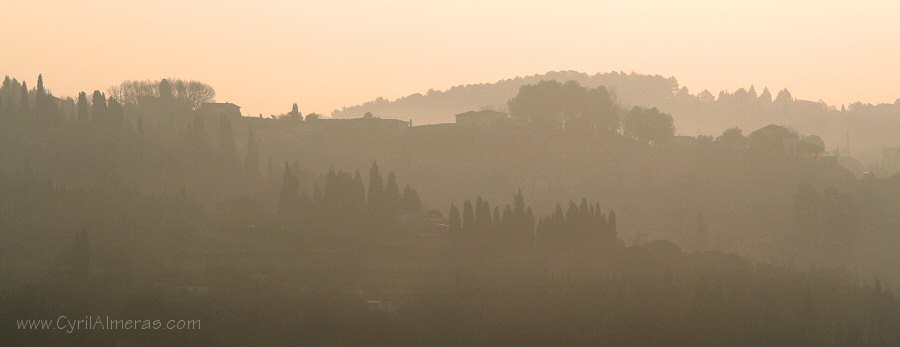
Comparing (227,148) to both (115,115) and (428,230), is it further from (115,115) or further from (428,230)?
(428,230)

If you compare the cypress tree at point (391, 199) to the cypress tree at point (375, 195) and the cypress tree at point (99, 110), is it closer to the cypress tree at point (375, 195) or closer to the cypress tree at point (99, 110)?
the cypress tree at point (375, 195)

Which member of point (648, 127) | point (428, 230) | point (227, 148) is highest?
point (648, 127)

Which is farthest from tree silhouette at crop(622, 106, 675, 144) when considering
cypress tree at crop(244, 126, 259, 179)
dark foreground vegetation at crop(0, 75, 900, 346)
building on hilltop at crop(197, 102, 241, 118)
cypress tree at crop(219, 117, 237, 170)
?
cypress tree at crop(219, 117, 237, 170)

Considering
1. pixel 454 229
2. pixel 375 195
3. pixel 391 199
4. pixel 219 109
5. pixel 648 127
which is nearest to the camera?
pixel 454 229

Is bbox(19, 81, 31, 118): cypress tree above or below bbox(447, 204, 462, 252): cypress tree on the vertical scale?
above

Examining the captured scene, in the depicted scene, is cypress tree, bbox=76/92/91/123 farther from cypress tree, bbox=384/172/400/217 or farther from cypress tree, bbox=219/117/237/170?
cypress tree, bbox=384/172/400/217

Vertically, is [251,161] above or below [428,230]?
above

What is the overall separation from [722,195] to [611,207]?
13.7 metres

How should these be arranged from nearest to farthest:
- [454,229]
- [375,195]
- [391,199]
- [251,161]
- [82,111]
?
[454,229] < [375,195] < [391,199] < [251,161] < [82,111]

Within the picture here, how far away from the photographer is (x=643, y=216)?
549 ft

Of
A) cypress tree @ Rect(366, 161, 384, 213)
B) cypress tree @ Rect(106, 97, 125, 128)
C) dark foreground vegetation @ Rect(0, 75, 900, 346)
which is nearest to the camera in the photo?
dark foreground vegetation @ Rect(0, 75, 900, 346)

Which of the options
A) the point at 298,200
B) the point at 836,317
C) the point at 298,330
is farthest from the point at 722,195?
the point at 298,330

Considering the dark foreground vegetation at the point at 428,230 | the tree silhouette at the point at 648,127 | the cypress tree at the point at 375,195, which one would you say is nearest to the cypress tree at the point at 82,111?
the dark foreground vegetation at the point at 428,230

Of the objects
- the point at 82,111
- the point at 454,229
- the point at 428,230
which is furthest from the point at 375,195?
the point at 82,111
